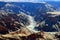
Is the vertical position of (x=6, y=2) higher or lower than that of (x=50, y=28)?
higher

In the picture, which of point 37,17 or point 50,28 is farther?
point 37,17

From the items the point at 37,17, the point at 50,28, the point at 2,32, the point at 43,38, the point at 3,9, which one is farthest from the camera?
the point at 3,9

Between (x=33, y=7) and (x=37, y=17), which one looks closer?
(x=37, y=17)

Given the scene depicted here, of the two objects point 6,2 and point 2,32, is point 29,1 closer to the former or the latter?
point 6,2

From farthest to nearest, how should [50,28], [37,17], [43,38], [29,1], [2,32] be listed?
1. [29,1]
2. [37,17]
3. [50,28]
4. [2,32]
5. [43,38]

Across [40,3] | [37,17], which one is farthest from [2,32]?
[40,3]

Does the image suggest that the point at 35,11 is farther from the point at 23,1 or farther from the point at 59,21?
the point at 59,21

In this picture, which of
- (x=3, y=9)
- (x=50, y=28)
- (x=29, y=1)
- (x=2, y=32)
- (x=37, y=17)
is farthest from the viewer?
(x=29, y=1)

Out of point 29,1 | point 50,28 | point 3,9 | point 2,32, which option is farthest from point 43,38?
point 29,1

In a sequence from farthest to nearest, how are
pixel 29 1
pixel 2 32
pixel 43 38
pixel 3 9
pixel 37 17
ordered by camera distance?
pixel 29 1, pixel 3 9, pixel 37 17, pixel 2 32, pixel 43 38
